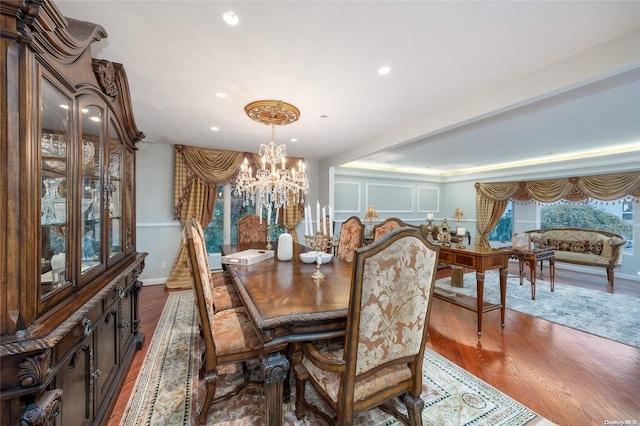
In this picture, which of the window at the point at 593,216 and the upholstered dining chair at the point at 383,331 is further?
the window at the point at 593,216

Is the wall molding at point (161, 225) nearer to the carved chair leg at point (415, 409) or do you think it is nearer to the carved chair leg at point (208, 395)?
the carved chair leg at point (208, 395)

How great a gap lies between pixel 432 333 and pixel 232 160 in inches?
161

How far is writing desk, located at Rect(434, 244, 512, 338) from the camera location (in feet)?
7.76

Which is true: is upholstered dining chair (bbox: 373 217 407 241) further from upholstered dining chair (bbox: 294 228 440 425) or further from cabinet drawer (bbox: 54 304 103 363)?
cabinet drawer (bbox: 54 304 103 363)

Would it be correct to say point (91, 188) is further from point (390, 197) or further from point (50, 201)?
point (390, 197)

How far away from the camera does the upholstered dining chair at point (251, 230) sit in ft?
12.4

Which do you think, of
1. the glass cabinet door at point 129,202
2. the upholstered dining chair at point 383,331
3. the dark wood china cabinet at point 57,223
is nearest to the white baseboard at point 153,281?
the glass cabinet door at point 129,202

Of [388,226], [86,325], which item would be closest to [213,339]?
[86,325]

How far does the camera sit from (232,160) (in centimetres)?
454

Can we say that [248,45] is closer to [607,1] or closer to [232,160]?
[607,1]

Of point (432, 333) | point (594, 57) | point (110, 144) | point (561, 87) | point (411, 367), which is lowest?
point (432, 333)

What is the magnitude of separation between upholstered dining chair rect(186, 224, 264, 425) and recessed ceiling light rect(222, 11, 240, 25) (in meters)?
1.22

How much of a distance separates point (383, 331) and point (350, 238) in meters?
1.78

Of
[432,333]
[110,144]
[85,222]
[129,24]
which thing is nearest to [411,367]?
[432,333]
